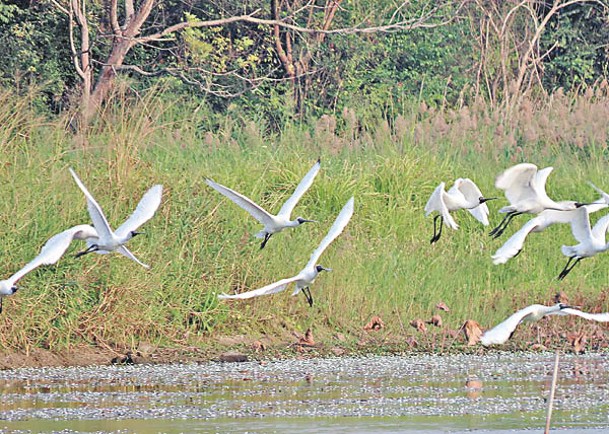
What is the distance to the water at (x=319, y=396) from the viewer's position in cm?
854

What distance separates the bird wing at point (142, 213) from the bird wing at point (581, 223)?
2.73 metres

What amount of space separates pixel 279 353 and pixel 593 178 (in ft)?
17.0

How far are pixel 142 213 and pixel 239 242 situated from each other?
10.8 ft

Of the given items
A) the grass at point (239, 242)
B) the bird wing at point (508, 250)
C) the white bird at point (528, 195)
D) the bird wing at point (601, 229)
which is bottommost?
the grass at point (239, 242)

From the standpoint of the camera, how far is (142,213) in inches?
357

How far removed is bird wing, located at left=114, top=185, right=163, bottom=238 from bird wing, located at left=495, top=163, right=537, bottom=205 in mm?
2210

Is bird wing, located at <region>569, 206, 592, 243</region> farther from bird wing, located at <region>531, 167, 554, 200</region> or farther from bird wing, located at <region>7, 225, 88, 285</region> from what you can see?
bird wing, located at <region>7, 225, 88, 285</region>

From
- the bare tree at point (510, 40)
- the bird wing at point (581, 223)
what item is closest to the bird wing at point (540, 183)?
the bird wing at point (581, 223)

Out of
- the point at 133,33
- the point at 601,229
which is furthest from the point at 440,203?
the point at 133,33

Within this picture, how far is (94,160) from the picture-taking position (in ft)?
41.9

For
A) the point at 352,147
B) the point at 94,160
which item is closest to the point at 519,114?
the point at 352,147

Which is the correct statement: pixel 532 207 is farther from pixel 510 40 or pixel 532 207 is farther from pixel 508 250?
pixel 510 40

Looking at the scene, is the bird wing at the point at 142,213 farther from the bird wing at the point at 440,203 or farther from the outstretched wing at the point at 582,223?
the outstretched wing at the point at 582,223

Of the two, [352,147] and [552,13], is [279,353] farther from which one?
[552,13]
